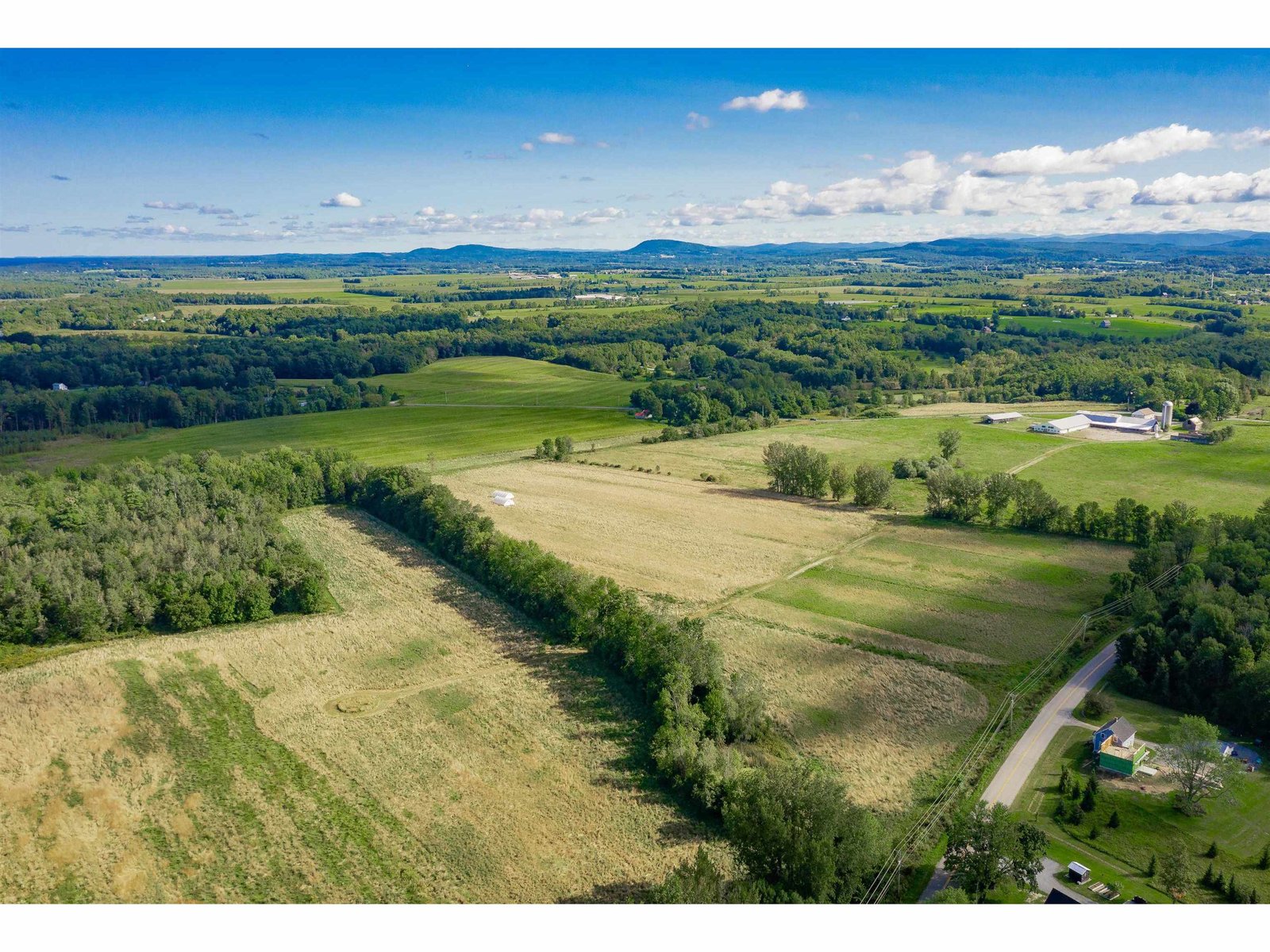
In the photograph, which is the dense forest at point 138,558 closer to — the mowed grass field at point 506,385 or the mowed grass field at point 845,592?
the mowed grass field at point 845,592

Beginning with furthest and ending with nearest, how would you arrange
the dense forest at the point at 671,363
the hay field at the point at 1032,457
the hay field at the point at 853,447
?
the dense forest at the point at 671,363 < the hay field at the point at 853,447 < the hay field at the point at 1032,457

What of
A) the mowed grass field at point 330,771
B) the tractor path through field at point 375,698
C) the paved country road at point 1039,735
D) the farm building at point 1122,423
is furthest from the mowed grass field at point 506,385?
the paved country road at point 1039,735

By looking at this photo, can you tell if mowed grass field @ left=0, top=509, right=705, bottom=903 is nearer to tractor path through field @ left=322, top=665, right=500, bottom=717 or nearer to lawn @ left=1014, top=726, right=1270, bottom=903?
tractor path through field @ left=322, top=665, right=500, bottom=717

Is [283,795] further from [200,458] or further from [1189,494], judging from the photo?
[1189,494]

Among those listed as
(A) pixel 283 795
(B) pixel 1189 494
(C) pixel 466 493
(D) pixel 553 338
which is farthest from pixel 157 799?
(D) pixel 553 338

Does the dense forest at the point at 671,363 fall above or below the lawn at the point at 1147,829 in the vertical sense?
above
